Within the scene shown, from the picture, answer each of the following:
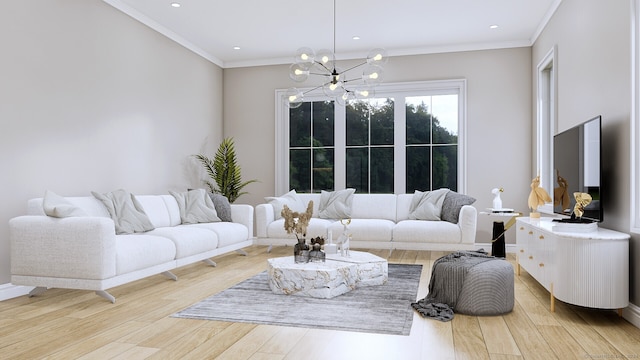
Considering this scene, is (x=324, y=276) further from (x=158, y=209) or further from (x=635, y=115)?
(x=635, y=115)

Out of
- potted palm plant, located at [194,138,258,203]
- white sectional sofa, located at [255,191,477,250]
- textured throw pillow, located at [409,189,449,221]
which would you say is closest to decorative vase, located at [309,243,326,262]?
white sectional sofa, located at [255,191,477,250]

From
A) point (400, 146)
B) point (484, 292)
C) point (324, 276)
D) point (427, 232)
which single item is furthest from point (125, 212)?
point (400, 146)

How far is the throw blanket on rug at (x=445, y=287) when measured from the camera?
321 cm

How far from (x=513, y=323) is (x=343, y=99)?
2.59 m

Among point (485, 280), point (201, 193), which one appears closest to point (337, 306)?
point (485, 280)

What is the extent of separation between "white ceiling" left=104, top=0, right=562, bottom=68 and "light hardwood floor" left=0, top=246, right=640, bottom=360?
3188 mm

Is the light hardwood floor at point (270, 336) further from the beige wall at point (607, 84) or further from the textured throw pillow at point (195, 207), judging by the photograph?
the textured throw pillow at point (195, 207)

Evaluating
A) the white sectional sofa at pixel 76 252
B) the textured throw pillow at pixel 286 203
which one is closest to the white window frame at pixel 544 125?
the textured throw pillow at pixel 286 203

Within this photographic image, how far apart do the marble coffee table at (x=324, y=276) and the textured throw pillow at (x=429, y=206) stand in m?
1.96

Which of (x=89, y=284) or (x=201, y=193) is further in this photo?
(x=201, y=193)

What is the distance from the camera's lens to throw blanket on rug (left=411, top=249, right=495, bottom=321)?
3.21 meters

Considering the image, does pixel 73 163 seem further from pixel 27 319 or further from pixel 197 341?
pixel 197 341

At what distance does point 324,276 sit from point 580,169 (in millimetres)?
2180

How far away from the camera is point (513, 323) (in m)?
3.05
